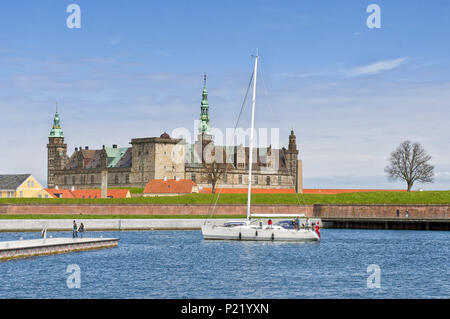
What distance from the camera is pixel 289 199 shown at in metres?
94.8

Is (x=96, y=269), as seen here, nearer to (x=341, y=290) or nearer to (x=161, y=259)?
(x=161, y=259)

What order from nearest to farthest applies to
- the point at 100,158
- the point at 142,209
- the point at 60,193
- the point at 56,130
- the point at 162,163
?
the point at 142,209, the point at 60,193, the point at 162,163, the point at 100,158, the point at 56,130

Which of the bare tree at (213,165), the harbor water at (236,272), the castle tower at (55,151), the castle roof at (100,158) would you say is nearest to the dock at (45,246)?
the harbor water at (236,272)

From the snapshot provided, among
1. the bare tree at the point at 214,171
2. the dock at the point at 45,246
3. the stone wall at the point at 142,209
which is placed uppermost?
the bare tree at the point at 214,171

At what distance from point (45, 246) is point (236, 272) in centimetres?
1247

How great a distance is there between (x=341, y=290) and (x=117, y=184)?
372ft

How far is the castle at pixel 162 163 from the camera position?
137625mm

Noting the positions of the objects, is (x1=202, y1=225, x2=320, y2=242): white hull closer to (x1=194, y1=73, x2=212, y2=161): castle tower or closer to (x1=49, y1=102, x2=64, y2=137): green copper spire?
(x1=194, y1=73, x2=212, y2=161): castle tower

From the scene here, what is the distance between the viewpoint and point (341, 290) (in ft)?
107

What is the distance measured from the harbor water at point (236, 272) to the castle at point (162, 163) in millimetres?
76764

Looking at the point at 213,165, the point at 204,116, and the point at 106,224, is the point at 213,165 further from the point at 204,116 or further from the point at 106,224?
the point at 106,224

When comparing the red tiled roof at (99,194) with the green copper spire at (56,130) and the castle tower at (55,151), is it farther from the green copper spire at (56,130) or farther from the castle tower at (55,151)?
the green copper spire at (56,130)

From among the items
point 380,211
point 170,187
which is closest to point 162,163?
point 170,187
